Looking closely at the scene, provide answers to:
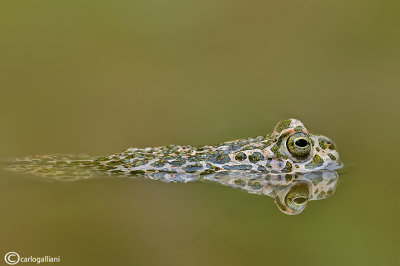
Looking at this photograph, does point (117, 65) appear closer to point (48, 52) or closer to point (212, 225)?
point (48, 52)

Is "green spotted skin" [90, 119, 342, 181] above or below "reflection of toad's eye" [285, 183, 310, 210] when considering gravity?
above

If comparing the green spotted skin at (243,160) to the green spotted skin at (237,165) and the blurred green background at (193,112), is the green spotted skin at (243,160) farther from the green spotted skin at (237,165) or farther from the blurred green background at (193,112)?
the blurred green background at (193,112)

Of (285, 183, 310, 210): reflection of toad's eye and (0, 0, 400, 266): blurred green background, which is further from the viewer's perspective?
(285, 183, 310, 210): reflection of toad's eye

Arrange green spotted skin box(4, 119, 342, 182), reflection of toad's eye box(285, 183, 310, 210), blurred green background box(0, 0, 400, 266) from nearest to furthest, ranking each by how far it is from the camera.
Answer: blurred green background box(0, 0, 400, 266)
reflection of toad's eye box(285, 183, 310, 210)
green spotted skin box(4, 119, 342, 182)

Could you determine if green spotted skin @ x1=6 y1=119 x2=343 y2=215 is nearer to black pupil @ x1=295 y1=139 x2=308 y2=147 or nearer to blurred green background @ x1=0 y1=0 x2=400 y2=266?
black pupil @ x1=295 y1=139 x2=308 y2=147

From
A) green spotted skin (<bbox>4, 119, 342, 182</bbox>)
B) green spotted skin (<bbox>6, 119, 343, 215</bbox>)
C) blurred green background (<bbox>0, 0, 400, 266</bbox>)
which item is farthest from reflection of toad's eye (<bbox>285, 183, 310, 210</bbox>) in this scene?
green spotted skin (<bbox>4, 119, 342, 182</bbox>)

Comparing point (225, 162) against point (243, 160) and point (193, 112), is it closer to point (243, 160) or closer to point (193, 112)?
point (243, 160)

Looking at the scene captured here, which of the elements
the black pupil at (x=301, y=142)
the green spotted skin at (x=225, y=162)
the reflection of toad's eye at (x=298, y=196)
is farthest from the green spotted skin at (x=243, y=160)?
the reflection of toad's eye at (x=298, y=196)

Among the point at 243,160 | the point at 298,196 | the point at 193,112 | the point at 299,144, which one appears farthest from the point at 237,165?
the point at 193,112
